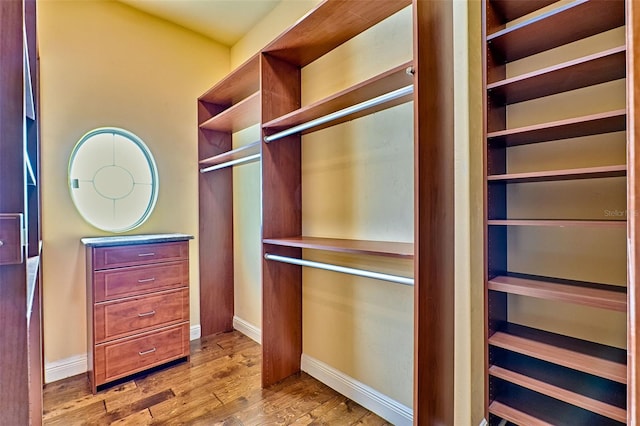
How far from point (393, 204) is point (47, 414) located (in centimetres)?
225

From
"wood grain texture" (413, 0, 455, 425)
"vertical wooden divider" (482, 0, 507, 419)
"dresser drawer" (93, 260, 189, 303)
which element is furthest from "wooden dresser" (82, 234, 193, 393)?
"vertical wooden divider" (482, 0, 507, 419)

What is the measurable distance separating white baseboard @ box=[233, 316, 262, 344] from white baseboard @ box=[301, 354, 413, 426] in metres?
0.65

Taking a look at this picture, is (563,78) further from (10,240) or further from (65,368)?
(65,368)

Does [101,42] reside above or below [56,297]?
above

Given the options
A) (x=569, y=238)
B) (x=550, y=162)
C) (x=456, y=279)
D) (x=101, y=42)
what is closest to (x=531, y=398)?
(x=456, y=279)

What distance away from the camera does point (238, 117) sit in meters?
2.49

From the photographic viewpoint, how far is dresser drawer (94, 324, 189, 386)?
6.48 feet

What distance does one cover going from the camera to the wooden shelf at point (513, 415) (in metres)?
1.15

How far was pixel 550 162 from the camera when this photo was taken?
127cm

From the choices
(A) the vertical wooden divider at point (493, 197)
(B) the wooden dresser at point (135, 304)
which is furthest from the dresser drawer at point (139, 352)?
(A) the vertical wooden divider at point (493, 197)

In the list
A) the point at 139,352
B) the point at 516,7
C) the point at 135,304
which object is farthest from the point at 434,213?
the point at 139,352

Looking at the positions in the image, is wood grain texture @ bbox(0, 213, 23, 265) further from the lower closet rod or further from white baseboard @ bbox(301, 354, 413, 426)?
Answer: white baseboard @ bbox(301, 354, 413, 426)

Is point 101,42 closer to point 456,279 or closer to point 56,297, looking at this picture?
point 56,297

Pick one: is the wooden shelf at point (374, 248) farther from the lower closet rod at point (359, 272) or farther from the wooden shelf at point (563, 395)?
the wooden shelf at point (563, 395)
